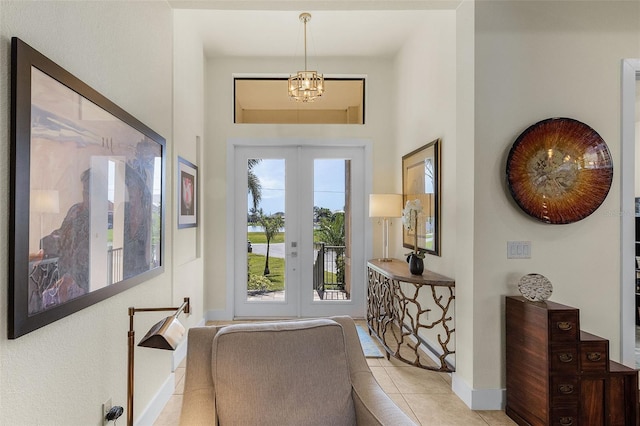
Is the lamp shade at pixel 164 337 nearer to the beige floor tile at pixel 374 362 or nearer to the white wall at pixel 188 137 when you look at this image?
the white wall at pixel 188 137

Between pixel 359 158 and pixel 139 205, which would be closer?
pixel 139 205

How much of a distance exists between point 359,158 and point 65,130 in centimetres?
356

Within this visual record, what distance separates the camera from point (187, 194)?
3387 mm

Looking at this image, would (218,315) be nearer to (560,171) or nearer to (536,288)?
(536,288)

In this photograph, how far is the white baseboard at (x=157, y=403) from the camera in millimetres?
2145

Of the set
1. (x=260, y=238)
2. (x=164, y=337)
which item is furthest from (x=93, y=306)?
(x=260, y=238)

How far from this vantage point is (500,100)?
245cm

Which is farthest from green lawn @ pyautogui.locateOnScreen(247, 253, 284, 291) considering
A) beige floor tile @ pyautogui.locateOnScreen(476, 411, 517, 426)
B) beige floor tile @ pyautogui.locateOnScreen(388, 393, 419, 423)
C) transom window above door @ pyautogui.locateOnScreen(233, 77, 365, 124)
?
beige floor tile @ pyautogui.locateOnScreen(476, 411, 517, 426)

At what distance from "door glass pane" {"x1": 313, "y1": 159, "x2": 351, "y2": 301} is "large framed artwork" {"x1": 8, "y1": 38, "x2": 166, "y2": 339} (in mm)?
2748

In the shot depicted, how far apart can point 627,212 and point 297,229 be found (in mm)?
3204

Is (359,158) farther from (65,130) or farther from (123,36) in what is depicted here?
(65,130)

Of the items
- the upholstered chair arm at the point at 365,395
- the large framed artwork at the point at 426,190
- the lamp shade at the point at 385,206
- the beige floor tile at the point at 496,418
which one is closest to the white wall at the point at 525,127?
the beige floor tile at the point at 496,418

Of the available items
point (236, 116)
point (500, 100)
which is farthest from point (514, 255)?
point (236, 116)

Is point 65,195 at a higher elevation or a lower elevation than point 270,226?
higher
